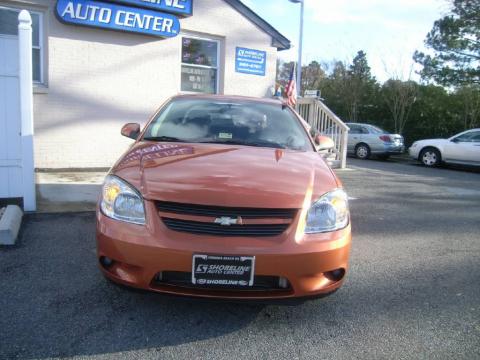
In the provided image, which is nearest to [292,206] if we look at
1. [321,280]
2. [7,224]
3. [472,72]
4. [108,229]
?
[321,280]

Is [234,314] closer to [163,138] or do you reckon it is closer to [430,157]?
[163,138]

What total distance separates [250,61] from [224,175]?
819cm

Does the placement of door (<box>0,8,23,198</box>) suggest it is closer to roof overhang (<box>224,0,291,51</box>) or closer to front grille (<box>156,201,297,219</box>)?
front grille (<box>156,201,297,219</box>)

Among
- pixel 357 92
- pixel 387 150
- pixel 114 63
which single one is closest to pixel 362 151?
pixel 387 150

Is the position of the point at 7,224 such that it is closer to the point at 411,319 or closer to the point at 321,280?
the point at 321,280

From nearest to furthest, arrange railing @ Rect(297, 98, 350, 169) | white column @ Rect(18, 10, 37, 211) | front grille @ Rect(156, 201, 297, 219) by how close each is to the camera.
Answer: front grille @ Rect(156, 201, 297, 219), white column @ Rect(18, 10, 37, 211), railing @ Rect(297, 98, 350, 169)

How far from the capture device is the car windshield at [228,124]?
3.93 m

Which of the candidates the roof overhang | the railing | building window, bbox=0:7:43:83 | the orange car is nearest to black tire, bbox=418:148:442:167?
Result: the railing

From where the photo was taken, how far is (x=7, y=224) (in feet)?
14.4

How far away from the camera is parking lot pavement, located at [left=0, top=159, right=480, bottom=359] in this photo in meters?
2.68

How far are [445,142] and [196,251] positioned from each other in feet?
48.2

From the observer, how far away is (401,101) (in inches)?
826

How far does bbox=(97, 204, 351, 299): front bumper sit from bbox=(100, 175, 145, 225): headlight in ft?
0.20

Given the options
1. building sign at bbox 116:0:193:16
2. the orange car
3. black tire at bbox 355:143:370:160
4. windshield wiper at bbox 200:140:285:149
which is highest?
building sign at bbox 116:0:193:16
